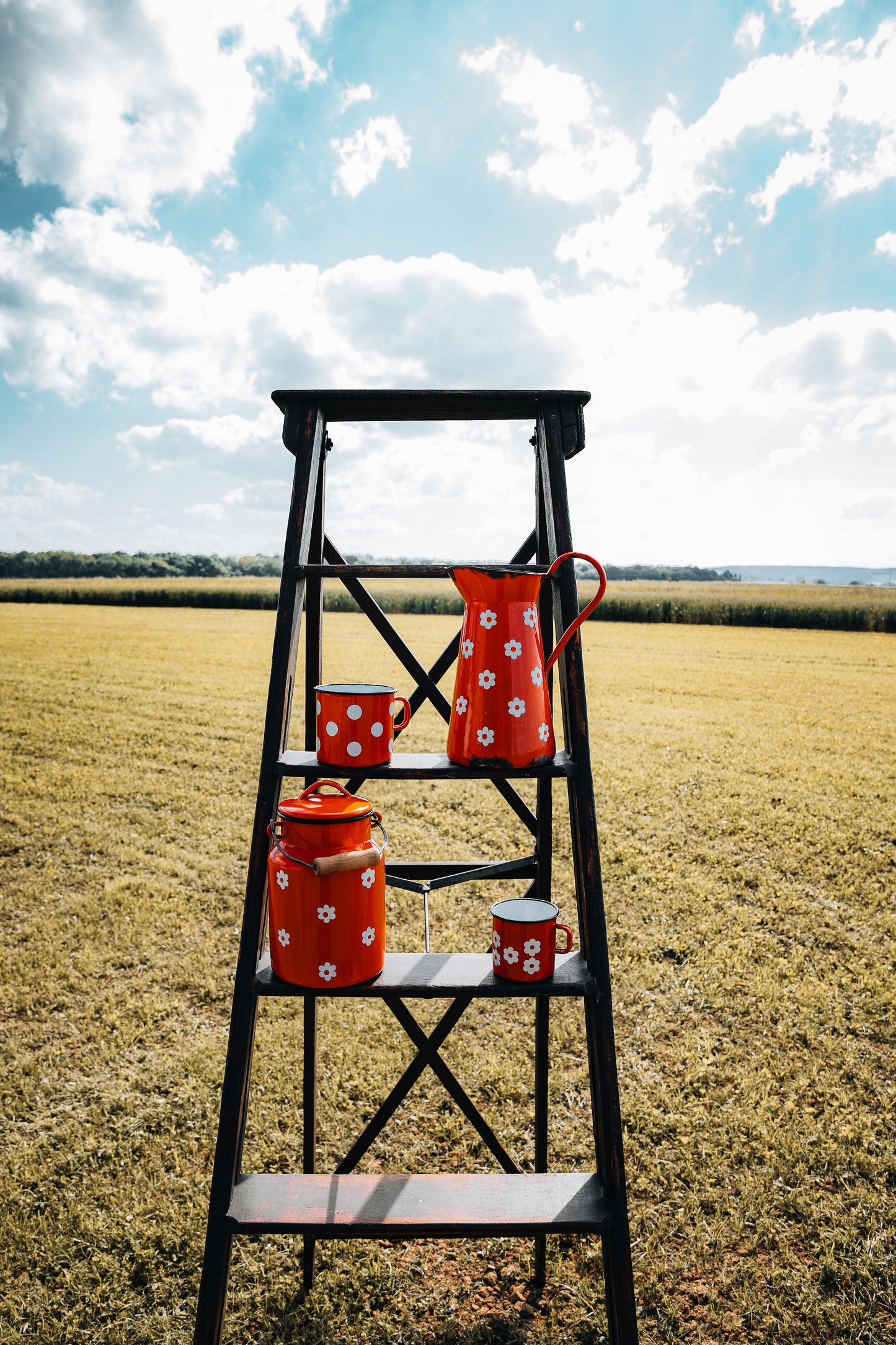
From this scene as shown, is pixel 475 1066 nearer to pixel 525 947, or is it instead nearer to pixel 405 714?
pixel 525 947

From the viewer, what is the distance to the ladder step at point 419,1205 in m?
1.53

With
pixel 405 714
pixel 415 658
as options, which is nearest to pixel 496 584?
pixel 405 714

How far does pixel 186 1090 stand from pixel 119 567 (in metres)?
55.0

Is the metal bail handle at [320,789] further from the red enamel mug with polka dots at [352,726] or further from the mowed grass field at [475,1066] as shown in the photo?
the mowed grass field at [475,1066]

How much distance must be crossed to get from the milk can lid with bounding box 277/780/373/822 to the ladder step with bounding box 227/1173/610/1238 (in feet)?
2.69

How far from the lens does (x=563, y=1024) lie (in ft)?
11.2

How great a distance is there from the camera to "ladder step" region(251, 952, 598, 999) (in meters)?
1.50

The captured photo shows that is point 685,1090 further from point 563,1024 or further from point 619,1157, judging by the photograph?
point 619,1157

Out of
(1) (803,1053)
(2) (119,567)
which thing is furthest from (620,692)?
(2) (119,567)

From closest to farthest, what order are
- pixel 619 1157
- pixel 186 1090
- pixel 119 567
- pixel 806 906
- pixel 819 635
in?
pixel 619 1157
pixel 186 1090
pixel 806 906
pixel 819 635
pixel 119 567

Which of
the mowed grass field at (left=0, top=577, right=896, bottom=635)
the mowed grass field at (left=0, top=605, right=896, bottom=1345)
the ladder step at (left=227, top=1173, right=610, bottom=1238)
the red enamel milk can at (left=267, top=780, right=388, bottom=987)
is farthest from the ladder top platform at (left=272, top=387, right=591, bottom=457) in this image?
the mowed grass field at (left=0, top=577, right=896, bottom=635)

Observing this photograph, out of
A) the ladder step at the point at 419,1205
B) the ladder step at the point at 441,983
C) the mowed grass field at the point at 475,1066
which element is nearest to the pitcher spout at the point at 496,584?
the ladder step at the point at 441,983

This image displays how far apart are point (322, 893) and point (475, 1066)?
2.08 metres

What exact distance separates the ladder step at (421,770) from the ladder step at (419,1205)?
895 mm
